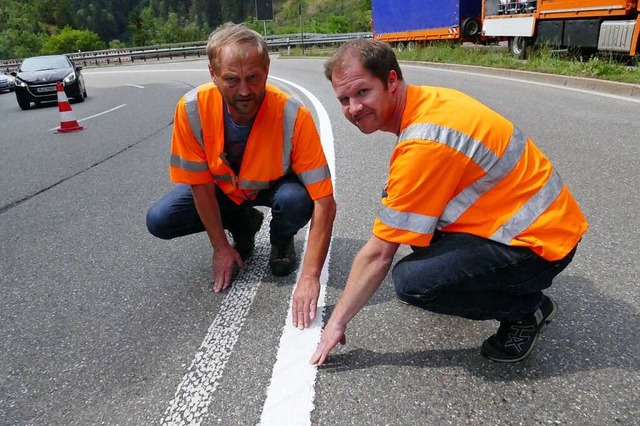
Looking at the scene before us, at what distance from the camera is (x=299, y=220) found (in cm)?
285

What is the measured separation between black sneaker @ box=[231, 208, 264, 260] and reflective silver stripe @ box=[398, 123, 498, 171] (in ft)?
5.19

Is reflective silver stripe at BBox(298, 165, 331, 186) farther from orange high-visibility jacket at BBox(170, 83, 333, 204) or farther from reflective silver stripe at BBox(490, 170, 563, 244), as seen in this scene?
reflective silver stripe at BBox(490, 170, 563, 244)

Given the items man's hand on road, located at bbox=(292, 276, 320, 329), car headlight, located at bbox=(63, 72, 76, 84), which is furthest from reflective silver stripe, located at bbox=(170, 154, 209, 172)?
car headlight, located at bbox=(63, 72, 76, 84)

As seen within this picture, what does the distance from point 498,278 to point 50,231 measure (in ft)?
10.9

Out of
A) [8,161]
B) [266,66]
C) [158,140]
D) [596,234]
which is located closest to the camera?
[266,66]

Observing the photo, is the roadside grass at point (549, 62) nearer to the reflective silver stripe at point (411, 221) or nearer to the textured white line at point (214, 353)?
the textured white line at point (214, 353)

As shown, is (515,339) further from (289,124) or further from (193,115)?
(193,115)

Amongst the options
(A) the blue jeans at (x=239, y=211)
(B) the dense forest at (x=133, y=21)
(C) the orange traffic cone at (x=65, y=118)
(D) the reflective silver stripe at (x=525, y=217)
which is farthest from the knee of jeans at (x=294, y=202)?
(B) the dense forest at (x=133, y=21)

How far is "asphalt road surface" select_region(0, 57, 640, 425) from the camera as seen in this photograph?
6.11 feet

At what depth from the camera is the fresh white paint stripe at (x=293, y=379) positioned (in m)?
1.81

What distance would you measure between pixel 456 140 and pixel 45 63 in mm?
15647

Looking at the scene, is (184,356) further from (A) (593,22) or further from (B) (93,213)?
(A) (593,22)

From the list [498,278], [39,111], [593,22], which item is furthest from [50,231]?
[593,22]

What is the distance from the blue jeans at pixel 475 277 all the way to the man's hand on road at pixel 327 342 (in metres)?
0.32
